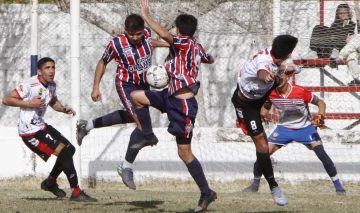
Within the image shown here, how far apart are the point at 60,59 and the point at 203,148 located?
4.77m

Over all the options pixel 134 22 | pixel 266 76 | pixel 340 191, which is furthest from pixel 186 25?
pixel 340 191

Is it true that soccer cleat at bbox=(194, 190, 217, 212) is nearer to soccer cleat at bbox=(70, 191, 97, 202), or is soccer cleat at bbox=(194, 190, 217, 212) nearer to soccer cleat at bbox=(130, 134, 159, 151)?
soccer cleat at bbox=(130, 134, 159, 151)

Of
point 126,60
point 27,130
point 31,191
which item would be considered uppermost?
point 126,60

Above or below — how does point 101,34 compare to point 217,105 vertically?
above

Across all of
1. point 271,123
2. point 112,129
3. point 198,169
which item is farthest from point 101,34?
point 198,169

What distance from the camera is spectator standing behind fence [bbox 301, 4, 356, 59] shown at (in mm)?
16141

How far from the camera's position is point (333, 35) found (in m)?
16.2

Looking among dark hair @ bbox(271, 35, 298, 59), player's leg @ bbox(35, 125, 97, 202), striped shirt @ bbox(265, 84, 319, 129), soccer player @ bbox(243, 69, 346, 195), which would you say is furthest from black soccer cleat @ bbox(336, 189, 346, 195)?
dark hair @ bbox(271, 35, 298, 59)

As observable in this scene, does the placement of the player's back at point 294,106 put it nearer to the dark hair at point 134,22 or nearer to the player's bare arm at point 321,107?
the player's bare arm at point 321,107

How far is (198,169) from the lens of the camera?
10.7 meters

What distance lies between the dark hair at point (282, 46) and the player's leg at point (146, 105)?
54.7 inches

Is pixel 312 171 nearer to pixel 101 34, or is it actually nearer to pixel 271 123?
pixel 271 123

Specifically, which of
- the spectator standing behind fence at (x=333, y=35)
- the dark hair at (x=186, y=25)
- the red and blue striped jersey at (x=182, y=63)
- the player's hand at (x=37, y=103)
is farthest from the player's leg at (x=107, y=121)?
the spectator standing behind fence at (x=333, y=35)

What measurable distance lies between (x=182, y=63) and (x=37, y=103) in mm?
2249
